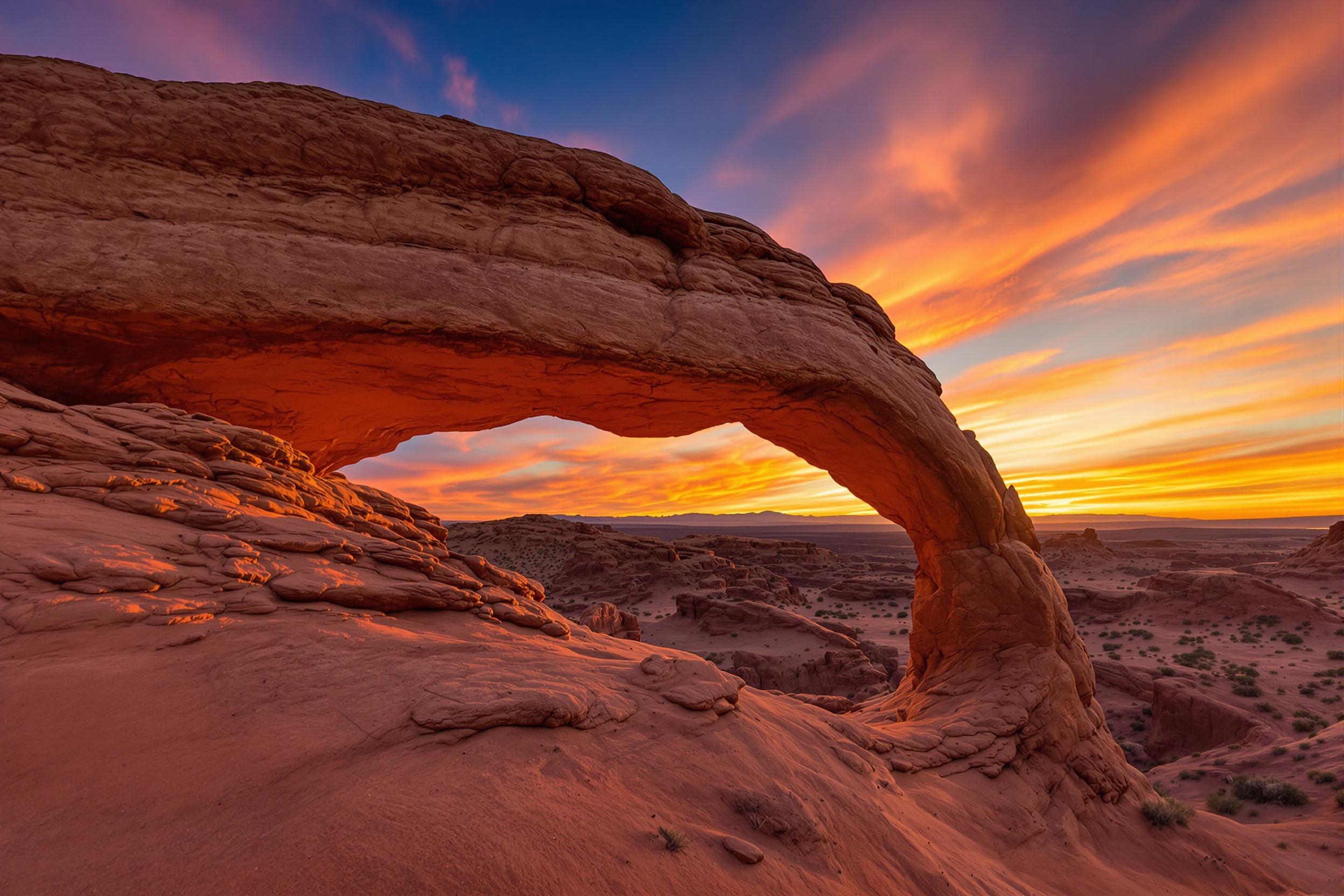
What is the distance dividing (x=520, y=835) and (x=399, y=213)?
28.7 feet

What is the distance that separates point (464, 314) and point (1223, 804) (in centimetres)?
1840

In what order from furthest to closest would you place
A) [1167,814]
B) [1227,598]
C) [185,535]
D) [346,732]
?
1. [1227,598]
2. [1167,814]
3. [185,535]
4. [346,732]

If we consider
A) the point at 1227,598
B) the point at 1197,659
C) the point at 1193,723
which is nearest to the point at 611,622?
the point at 1193,723

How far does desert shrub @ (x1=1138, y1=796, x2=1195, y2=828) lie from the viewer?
905 centimetres

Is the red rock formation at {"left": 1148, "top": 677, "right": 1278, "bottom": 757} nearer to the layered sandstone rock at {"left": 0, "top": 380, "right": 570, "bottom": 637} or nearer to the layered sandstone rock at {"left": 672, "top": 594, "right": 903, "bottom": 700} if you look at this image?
the layered sandstone rock at {"left": 672, "top": 594, "right": 903, "bottom": 700}

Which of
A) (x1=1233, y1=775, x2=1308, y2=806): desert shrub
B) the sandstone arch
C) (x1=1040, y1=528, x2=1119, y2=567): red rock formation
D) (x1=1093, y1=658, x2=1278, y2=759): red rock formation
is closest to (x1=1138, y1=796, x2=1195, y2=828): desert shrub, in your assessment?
the sandstone arch

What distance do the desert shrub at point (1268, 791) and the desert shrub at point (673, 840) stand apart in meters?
15.5

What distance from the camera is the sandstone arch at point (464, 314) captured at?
24.3 ft

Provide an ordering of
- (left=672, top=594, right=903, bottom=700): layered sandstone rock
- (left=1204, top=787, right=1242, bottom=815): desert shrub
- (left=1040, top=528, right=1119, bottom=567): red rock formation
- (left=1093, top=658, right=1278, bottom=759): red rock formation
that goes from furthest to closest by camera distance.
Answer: (left=1040, top=528, right=1119, bottom=567): red rock formation, (left=672, top=594, right=903, bottom=700): layered sandstone rock, (left=1093, top=658, right=1278, bottom=759): red rock formation, (left=1204, top=787, right=1242, bottom=815): desert shrub

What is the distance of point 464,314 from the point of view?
8.06 meters

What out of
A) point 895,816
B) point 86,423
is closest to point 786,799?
point 895,816

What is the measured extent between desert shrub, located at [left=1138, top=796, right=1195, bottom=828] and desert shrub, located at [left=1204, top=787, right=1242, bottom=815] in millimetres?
3903

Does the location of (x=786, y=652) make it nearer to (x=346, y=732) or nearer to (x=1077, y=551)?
(x=346, y=732)

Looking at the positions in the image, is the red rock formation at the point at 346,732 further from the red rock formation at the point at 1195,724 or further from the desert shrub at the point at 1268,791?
the red rock formation at the point at 1195,724
